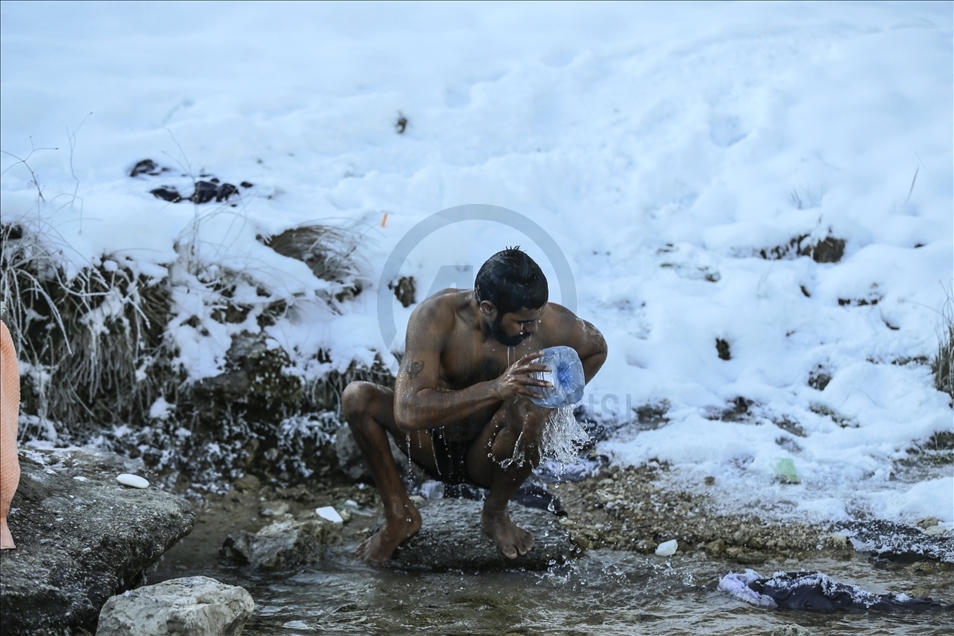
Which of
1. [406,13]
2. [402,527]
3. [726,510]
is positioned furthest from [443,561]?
[406,13]

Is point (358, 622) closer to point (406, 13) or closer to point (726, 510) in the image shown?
point (726, 510)

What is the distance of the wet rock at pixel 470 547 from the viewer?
3748mm

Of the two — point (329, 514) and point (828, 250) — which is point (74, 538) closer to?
point (329, 514)

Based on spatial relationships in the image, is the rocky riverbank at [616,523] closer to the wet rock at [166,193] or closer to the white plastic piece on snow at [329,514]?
the white plastic piece on snow at [329,514]

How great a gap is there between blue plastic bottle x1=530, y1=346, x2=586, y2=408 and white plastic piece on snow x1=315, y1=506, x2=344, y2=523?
5.19 feet

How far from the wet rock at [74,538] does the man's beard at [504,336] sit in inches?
56.1

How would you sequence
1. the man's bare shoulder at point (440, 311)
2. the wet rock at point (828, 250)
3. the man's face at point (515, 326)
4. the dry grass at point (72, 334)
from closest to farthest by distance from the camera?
the man's face at point (515, 326), the man's bare shoulder at point (440, 311), the dry grass at point (72, 334), the wet rock at point (828, 250)

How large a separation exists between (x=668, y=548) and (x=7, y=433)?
8.66 ft


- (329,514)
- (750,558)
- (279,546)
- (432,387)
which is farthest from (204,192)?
(750,558)

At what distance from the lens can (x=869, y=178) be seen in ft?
21.4

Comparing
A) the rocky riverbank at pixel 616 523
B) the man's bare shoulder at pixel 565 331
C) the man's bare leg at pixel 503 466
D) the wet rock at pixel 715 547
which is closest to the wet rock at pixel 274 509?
the rocky riverbank at pixel 616 523

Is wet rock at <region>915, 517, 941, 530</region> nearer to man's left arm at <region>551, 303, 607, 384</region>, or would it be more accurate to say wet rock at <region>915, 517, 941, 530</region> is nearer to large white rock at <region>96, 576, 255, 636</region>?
man's left arm at <region>551, 303, 607, 384</region>

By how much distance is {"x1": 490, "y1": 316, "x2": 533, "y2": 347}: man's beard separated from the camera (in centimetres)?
346

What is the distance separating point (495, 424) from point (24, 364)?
8.84ft
